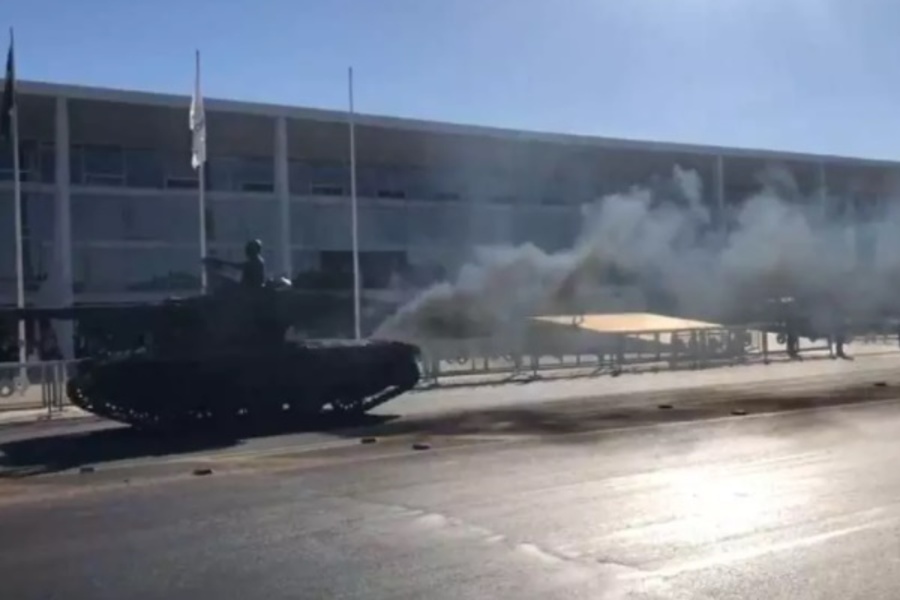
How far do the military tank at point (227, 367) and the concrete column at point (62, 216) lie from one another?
22745 millimetres

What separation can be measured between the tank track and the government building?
20.6 metres

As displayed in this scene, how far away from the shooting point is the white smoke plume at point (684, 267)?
36.3 m

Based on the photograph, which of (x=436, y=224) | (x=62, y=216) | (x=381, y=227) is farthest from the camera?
(x=436, y=224)

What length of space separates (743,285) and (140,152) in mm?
22004

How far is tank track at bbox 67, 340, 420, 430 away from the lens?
20.4m

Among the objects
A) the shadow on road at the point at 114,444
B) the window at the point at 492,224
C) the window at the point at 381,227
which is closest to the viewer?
the shadow on road at the point at 114,444

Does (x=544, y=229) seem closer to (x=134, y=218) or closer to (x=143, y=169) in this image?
(x=143, y=169)

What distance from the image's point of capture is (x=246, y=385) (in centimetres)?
2156

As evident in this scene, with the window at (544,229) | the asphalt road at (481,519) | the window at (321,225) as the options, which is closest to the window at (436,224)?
the window at (544,229)

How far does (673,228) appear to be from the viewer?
3978 cm

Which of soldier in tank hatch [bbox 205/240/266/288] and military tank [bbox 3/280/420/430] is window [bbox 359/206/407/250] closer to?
military tank [bbox 3/280/420/430]

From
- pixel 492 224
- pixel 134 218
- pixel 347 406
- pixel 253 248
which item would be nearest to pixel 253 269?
pixel 253 248

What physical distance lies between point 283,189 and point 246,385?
28.1 m

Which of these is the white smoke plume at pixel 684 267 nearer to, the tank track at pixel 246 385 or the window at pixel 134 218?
the tank track at pixel 246 385
